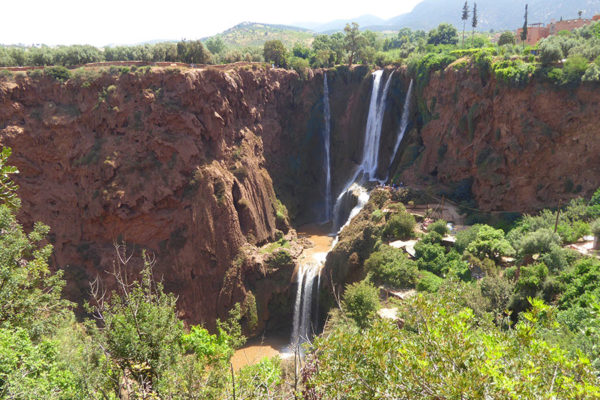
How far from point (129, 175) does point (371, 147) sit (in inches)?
938

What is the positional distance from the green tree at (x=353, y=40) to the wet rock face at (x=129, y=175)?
27.3 m

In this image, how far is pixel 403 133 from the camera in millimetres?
36156

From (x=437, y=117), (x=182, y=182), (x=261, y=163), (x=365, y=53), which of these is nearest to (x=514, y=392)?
(x=182, y=182)

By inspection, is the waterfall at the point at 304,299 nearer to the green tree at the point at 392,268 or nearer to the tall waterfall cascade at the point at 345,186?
the tall waterfall cascade at the point at 345,186

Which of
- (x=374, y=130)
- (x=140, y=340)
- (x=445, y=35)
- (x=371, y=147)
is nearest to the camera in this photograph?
(x=140, y=340)

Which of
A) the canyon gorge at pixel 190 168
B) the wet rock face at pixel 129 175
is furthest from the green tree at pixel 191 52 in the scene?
the wet rock face at pixel 129 175

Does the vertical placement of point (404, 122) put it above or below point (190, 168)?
above

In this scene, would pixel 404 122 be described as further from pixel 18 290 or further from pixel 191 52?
pixel 18 290

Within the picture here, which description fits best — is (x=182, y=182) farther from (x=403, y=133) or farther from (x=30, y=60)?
(x=403, y=133)

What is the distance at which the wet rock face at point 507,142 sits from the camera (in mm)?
23250

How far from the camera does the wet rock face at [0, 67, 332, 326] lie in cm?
2812

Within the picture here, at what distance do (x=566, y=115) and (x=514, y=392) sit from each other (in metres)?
25.4

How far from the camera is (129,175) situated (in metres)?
28.6

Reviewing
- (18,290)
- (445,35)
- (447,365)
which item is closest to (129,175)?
(18,290)
